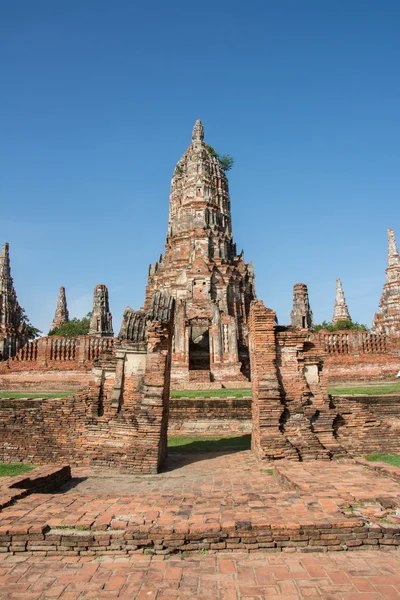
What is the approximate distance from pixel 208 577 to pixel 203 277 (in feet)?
100

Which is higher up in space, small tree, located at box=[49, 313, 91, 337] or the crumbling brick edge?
small tree, located at box=[49, 313, 91, 337]

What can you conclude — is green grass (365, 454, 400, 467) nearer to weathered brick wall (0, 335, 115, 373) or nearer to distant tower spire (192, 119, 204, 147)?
weathered brick wall (0, 335, 115, 373)

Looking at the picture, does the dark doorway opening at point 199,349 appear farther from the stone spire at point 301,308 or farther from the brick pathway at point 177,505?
the brick pathway at point 177,505

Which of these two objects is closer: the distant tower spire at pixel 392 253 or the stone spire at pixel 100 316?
the distant tower spire at pixel 392 253

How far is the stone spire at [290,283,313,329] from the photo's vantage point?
109 ft

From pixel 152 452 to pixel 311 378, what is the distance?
367 cm

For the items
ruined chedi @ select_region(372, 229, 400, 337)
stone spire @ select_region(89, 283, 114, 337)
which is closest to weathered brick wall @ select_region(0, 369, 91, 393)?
stone spire @ select_region(89, 283, 114, 337)

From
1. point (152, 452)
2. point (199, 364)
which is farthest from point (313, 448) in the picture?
point (199, 364)

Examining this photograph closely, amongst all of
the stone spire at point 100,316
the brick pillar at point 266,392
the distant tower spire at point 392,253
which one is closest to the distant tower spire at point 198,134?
the stone spire at point 100,316

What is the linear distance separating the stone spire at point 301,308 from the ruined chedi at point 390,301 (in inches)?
215

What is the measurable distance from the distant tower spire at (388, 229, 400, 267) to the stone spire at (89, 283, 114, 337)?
2404cm

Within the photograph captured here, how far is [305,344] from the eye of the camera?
9.45 m

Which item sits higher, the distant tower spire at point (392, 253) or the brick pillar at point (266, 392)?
the distant tower spire at point (392, 253)

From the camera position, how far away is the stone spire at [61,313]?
5731cm
